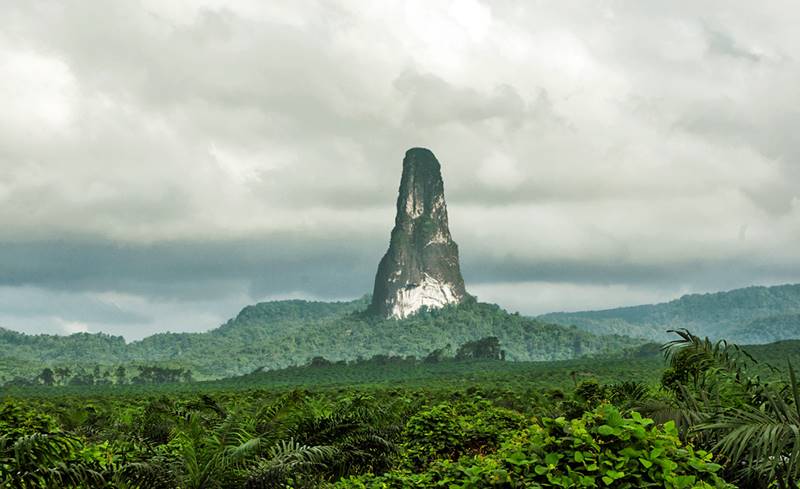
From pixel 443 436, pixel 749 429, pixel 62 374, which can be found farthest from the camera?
pixel 62 374

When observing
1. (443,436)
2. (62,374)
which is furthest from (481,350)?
Answer: (443,436)

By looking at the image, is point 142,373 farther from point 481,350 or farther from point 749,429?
point 749,429

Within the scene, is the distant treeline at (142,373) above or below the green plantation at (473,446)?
above

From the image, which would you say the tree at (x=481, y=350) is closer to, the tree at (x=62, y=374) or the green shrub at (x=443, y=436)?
the tree at (x=62, y=374)

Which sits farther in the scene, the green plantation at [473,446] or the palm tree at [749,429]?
the palm tree at [749,429]

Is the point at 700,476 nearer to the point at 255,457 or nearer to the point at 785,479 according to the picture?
the point at 785,479

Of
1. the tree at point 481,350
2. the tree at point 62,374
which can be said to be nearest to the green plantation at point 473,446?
the tree at point 62,374

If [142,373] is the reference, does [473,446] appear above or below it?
below

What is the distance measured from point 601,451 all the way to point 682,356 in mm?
6172

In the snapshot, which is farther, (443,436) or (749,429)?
(443,436)

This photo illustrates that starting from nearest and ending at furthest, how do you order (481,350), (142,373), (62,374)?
(62,374) < (142,373) < (481,350)

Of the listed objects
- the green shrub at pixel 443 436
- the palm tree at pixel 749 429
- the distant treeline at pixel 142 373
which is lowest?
the green shrub at pixel 443 436

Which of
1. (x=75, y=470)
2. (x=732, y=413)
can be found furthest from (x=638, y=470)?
(x=75, y=470)

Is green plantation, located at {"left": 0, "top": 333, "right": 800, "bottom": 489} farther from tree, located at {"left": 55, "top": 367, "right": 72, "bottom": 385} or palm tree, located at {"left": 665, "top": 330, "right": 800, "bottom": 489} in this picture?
tree, located at {"left": 55, "top": 367, "right": 72, "bottom": 385}
